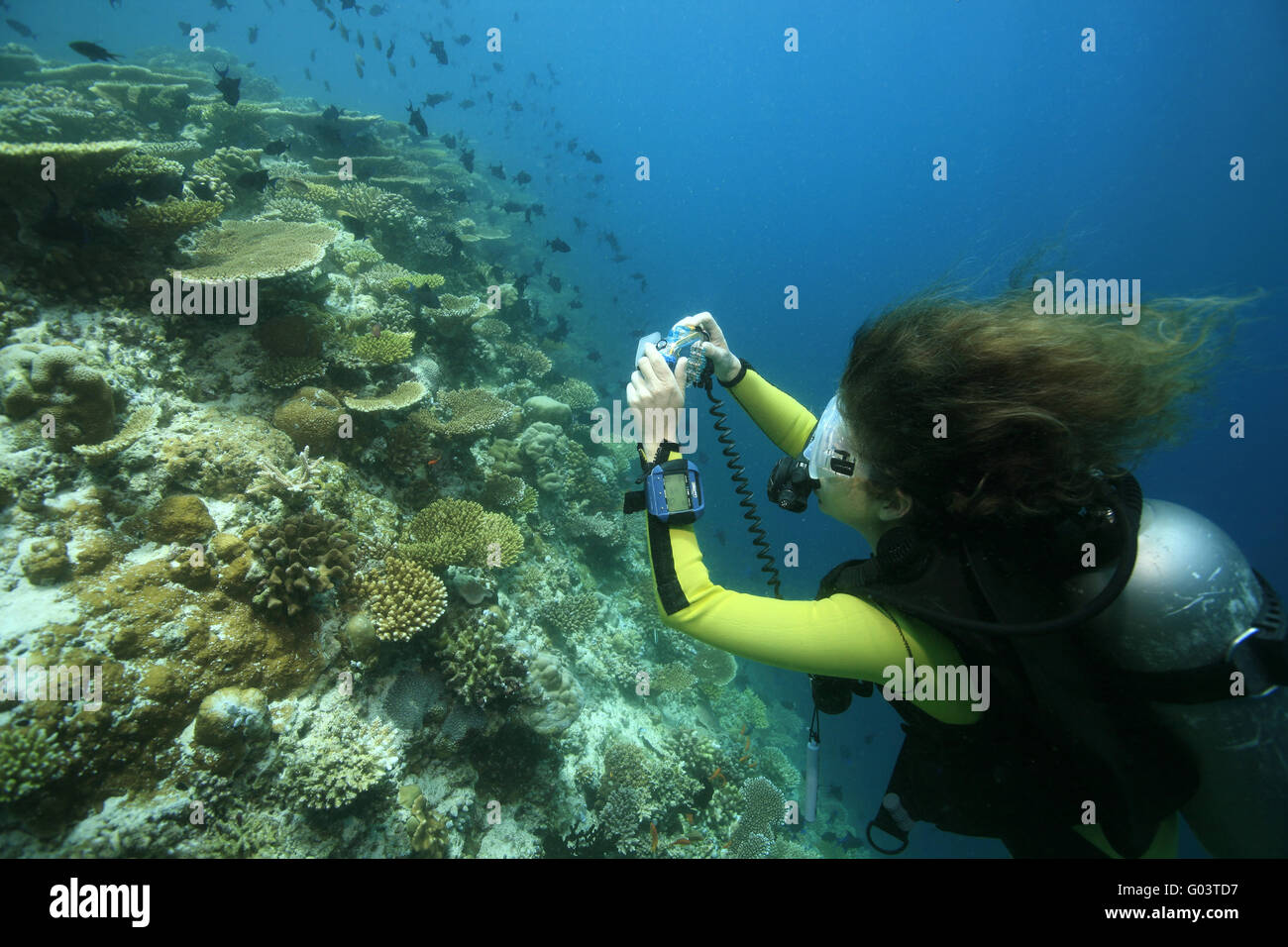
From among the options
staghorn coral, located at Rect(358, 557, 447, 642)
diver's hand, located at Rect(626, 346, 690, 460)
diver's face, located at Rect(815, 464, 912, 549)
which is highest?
diver's hand, located at Rect(626, 346, 690, 460)

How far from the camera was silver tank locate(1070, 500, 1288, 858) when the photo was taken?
1708 mm

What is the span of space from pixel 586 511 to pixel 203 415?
18.5 feet

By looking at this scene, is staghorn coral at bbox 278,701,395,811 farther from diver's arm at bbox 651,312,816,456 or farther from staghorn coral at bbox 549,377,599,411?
staghorn coral at bbox 549,377,599,411

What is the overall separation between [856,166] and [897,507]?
13058 centimetres

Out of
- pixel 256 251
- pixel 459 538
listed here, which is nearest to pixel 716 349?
pixel 459 538

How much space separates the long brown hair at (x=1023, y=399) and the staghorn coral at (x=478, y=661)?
3815mm

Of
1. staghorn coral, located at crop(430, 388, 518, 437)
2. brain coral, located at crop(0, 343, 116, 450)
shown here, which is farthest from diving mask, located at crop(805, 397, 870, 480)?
brain coral, located at crop(0, 343, 116, 450)

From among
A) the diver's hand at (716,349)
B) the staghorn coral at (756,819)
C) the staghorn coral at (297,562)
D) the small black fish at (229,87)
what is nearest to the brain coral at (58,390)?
the staghorn coral at (297,562)

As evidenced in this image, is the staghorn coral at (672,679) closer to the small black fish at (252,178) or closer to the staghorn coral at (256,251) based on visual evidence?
the staghorn coral at (256,251)

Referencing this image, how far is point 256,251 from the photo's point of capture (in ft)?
17.0

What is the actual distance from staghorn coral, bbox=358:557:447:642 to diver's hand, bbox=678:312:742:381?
308cm

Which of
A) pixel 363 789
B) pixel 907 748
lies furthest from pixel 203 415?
pixel 907 748

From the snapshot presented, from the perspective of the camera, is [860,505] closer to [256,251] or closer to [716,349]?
[716,349]
